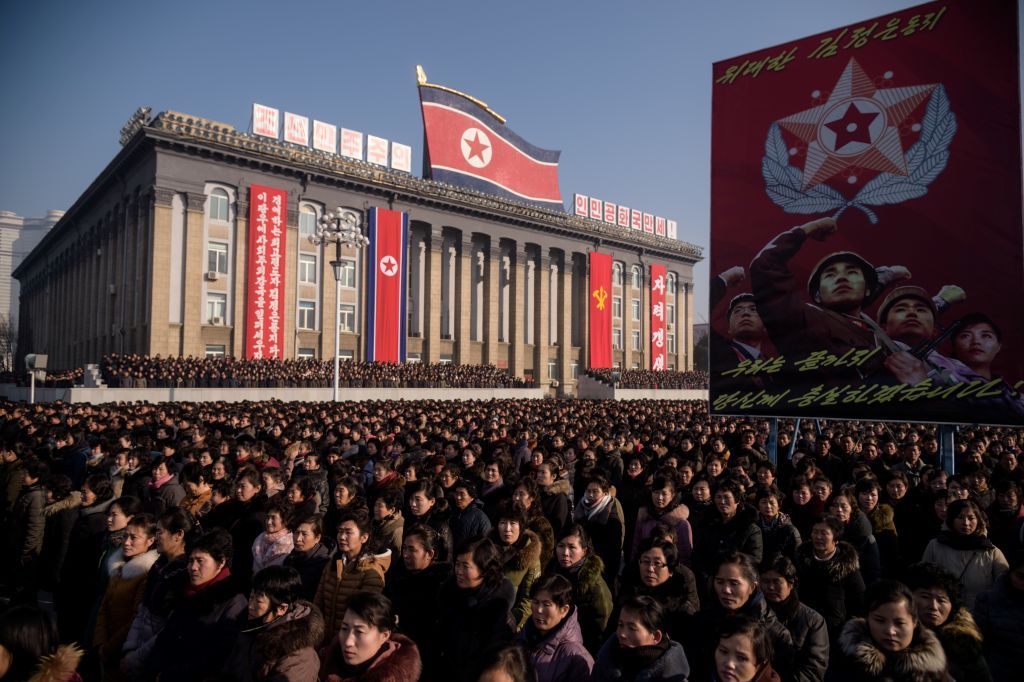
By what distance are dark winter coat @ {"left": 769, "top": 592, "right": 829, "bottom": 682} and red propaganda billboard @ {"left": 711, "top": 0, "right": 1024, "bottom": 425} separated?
8.38m

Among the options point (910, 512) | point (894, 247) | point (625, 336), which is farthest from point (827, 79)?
point (625, 336)

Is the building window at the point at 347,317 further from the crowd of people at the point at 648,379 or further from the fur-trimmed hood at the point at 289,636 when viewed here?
the fur-trimmed hood at the point at 289,636

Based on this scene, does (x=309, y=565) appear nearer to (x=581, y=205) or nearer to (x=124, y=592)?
(x=124, y=592)

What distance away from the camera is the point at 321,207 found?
1662 inches

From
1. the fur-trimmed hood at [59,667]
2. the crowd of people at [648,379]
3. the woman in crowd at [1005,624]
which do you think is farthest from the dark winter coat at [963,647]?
the crowd of people at [648,379]

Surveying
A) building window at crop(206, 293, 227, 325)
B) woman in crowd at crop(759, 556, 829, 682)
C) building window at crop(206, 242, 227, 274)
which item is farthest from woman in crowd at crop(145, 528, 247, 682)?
building window at crop(206, 242, 227, 274)

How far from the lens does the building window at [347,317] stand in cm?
4278

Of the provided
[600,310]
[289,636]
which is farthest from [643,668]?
[600,310]

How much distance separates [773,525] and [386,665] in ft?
13.7

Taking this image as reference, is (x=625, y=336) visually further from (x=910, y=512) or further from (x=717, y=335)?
(x=910, y=512)

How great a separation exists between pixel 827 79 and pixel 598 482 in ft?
31.9

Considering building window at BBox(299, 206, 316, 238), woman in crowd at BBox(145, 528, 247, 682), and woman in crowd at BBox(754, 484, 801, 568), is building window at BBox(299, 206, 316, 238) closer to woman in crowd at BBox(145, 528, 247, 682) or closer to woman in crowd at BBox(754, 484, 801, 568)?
woman in crowd at BBox(754, 484, 801, 568)

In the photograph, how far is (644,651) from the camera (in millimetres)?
3496

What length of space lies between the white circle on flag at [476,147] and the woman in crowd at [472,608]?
158 feet
